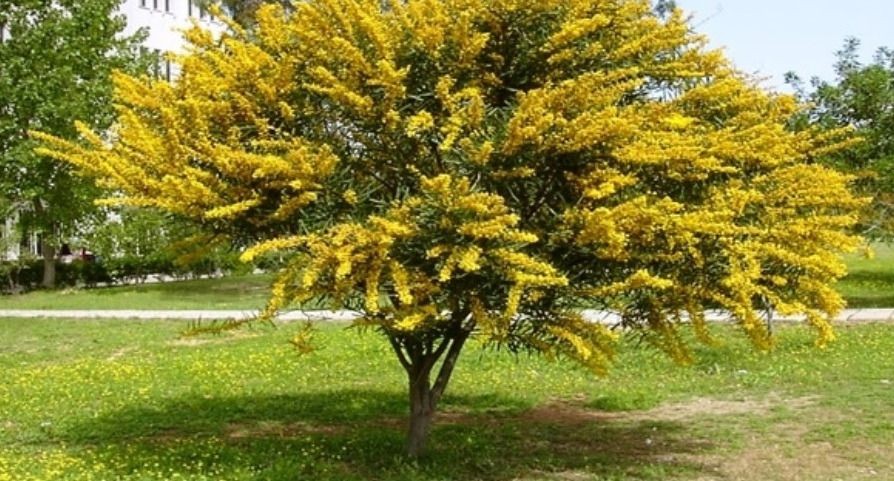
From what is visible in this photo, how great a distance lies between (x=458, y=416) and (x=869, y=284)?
16.6 metres

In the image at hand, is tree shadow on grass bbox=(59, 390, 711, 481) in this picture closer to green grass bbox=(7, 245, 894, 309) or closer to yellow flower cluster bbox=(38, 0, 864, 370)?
yellow flower cluster bbox=(38, 0, 864, 370)

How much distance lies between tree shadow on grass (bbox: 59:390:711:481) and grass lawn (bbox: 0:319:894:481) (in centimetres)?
2

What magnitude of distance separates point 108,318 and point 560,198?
14217 mm

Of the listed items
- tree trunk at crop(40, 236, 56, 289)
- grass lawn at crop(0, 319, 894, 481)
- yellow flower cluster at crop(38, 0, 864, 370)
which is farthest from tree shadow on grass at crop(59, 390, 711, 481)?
tree trunk at crop(40, 236, 56, 289)

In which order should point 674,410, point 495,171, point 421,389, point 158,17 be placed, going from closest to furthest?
point 495,171
point 421,389
point 674,410
point 158,17

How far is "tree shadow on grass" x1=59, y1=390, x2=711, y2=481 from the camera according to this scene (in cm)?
750

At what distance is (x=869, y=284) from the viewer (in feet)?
77.9

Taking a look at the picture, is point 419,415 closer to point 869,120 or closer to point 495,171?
point 495,171

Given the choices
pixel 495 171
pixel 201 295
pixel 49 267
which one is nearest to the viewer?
pixel 495 171

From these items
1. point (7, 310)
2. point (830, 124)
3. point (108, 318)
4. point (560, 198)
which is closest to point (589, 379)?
point (560, 198)

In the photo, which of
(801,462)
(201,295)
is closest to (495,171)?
(801,462)

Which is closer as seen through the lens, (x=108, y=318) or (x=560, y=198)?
(x=560, y=198)

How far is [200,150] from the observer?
22.0 ft

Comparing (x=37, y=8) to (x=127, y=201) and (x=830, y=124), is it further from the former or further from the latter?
(x=127, y=201)
